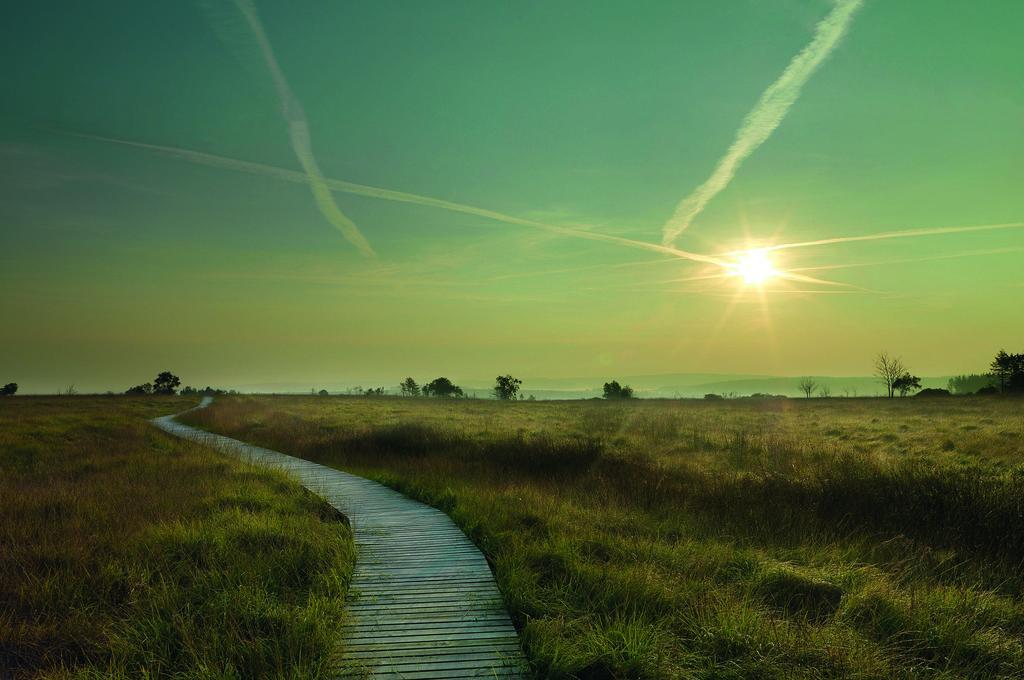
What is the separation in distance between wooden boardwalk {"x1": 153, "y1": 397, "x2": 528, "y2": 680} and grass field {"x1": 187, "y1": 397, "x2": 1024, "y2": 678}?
0.27 metres

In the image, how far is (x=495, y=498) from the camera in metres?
10.8

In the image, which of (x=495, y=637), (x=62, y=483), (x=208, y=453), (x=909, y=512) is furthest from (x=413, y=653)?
(x=208, y=453)

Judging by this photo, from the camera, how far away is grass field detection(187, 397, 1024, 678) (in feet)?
17.2

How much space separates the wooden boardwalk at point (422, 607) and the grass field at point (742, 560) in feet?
0.88

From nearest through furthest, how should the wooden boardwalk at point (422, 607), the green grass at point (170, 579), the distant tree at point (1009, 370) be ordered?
the wooden boardwalk at point (422, 607), the green grass at point (170, 579), the distant tree at point (1009, 370)

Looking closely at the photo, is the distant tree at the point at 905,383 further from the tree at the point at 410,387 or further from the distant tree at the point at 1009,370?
the tree at the point at 410,387

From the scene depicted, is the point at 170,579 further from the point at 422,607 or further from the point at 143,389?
the point at 143,389

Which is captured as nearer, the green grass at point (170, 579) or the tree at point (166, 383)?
the green grass at point (170, 579)

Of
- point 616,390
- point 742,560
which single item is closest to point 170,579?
point 742,560

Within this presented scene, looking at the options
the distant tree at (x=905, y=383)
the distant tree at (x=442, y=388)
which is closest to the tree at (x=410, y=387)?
the distant tree at (x=442, y=388)

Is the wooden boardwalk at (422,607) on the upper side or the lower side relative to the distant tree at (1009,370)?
lower

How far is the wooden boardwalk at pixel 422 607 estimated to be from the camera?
505cm

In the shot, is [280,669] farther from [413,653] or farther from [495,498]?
[495,498]

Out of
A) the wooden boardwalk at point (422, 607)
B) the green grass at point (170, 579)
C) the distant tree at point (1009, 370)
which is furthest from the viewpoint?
the distant tree at point (1009, 370)
